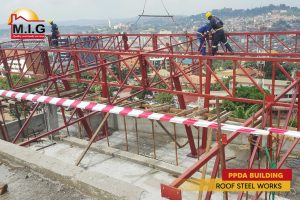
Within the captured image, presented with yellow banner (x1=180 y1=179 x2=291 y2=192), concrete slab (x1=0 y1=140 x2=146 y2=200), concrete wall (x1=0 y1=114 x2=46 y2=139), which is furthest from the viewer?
concrete wall (x1=0 y1=114 x2=46 y2=139)

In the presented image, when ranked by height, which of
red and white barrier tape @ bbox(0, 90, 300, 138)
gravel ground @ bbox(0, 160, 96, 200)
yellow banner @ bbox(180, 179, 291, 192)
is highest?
red and white barrier tape @ bbox(0, 90, 300, 138)

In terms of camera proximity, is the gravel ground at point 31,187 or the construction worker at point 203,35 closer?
the gravel ground at point 31,187

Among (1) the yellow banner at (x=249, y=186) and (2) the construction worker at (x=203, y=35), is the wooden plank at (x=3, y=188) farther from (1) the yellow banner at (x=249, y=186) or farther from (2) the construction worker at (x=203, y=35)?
(2) the construction worker at (x=203, y=35)

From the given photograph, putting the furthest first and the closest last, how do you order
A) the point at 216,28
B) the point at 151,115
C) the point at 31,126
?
the point at 31,126 < the point at 216,28 < the point at 151,115

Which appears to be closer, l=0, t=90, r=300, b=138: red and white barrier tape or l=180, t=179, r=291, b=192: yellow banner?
l=180, t=179, r=291, b=192: yellow banner

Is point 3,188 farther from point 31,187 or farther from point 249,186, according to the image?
point 249,186

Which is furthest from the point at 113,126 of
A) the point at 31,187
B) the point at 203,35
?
the point at 31,187

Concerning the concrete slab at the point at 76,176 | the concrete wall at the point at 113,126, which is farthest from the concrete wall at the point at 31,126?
the concrete slab at the point at 76,176

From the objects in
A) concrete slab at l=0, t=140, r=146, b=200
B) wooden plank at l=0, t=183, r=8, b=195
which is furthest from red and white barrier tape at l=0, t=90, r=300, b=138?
wooden plank at l=0, t=183, r=8, b=195

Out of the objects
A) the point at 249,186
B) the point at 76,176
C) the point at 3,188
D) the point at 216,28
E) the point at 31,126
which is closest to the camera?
the point at 249,186

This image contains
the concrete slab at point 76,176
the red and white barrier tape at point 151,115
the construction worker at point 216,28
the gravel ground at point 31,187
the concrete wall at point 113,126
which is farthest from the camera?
the concrete wall at point 113,126

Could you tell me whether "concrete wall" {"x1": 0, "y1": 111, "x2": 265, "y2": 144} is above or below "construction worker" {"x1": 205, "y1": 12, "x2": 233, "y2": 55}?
below

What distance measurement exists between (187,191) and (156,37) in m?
10.6

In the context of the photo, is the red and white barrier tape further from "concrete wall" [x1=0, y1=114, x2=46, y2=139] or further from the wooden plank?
"concrete wall" [x1=0, y1=114, x2=46, y2=139]
